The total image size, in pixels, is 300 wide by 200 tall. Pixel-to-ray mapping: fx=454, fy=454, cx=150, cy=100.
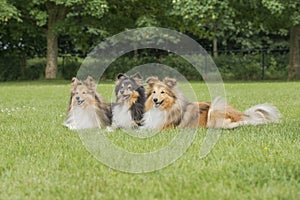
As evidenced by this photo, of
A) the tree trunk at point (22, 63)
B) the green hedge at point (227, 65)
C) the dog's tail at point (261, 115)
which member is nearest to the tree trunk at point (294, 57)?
the green hedge at point (227, 65)

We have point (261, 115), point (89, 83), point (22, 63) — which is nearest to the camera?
point (89, 83)

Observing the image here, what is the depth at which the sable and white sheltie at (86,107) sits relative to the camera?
5172 mm

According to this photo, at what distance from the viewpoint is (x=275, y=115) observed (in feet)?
18.0

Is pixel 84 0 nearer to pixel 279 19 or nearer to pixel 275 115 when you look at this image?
pixel 279 19

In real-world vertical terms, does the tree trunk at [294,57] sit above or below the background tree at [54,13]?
below

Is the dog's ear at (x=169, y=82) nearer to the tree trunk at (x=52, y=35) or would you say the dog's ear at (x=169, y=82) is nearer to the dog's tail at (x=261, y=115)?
the dog's tail at (x=261, y=115)

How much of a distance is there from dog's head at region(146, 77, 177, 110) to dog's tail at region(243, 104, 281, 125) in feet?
2.96

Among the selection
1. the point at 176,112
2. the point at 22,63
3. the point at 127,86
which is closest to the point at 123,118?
the point at 127,86

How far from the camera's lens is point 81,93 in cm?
516

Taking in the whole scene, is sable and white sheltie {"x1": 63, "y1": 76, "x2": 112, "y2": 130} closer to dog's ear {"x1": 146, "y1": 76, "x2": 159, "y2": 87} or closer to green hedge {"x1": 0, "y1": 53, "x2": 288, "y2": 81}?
dog's ear {"x1": 146, "y1": 76, "x2": 159, "y2": 87}

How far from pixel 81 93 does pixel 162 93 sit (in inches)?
36.4

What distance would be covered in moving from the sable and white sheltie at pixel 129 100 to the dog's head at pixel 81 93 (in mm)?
313

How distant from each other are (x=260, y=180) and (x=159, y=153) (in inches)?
42.0

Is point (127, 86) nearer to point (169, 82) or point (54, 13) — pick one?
point (169, 82)
